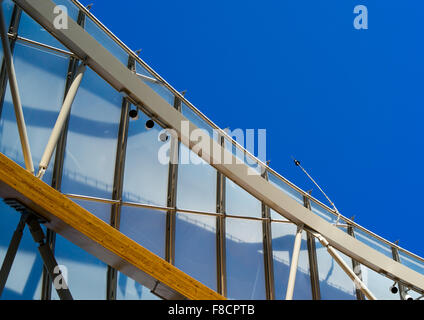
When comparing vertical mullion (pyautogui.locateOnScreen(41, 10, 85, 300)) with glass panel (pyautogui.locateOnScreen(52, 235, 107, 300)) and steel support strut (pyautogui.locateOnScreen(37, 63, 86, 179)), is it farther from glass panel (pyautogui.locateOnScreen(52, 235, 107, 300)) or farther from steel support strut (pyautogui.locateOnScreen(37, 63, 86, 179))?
steel support strut (pyautogui.locateOnScreen(37, 63, 86, 179))

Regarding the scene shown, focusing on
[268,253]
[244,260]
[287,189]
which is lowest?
[244,260]

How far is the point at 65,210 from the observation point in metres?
10.6

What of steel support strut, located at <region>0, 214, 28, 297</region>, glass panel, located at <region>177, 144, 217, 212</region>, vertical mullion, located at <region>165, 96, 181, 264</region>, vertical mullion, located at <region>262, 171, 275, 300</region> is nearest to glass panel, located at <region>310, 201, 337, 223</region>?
vertical mullion, located at <region>262, 171, 275, 300</region>

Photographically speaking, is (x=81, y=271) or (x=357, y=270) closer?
(x=81, y=271)

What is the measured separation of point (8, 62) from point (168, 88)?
26.1 ft

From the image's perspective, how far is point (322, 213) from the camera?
68.0 feet

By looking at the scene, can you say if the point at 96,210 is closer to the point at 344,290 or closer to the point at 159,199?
the point at 159,199

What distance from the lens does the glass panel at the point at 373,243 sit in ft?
66.7

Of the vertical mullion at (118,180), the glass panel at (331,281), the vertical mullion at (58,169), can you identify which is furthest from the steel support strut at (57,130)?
the glass panel at (331,281)

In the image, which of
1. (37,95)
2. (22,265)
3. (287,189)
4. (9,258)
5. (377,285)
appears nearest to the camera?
(9,258)

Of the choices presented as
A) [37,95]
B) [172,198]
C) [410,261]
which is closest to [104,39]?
[37,95]

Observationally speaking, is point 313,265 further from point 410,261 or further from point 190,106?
point 190,106

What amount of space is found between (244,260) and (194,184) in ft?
11.3

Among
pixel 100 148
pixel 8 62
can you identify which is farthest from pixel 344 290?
pixel 8 62
